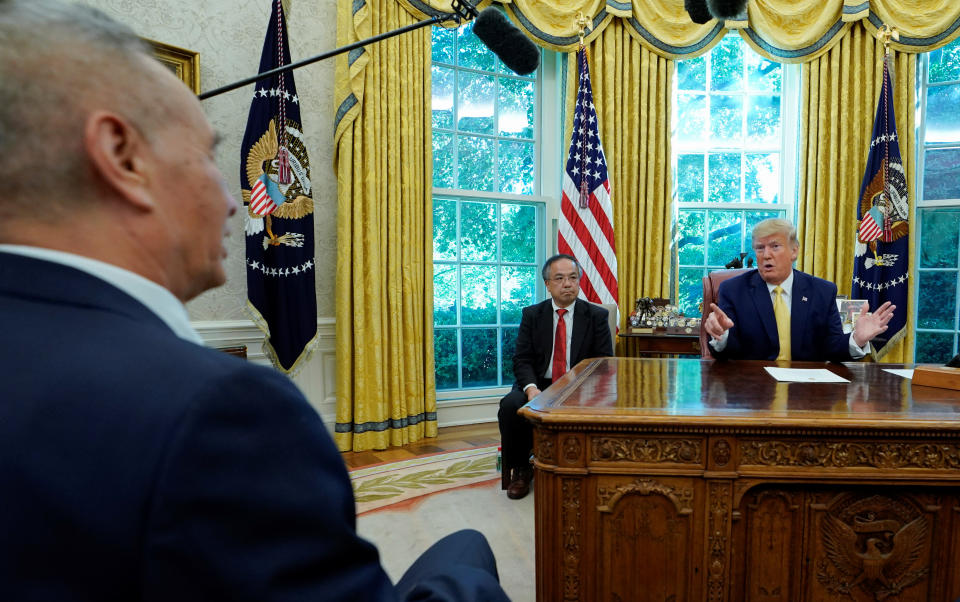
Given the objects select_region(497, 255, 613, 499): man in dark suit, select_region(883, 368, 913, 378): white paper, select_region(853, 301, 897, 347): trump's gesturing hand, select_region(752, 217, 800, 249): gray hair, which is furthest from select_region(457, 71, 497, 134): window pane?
A: select_region(883, 368, 913, 378): white paper

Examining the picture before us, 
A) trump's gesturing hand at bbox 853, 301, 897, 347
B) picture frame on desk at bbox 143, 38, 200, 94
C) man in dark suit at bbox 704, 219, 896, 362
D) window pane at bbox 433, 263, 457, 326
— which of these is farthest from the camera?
window pane at bbox 433, 263, 457, 326

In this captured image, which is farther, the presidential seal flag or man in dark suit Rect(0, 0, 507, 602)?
the presidential seal flag

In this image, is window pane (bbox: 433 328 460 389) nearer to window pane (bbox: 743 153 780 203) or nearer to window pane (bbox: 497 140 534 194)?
window pane (bbox: 497 140 534 194)

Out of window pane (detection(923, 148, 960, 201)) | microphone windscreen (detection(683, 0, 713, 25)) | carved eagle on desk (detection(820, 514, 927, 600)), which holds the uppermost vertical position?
microphone windscreen (detection(683, 0, 713, 25))

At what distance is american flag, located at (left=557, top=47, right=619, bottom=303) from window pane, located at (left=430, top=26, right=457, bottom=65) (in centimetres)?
108

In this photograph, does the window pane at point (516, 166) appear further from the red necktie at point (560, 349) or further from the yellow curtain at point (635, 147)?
the red necktie at point (560, 349)

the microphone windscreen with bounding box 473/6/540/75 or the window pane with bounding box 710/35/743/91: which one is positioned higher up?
the window pane with bounding box 710/35/743/91

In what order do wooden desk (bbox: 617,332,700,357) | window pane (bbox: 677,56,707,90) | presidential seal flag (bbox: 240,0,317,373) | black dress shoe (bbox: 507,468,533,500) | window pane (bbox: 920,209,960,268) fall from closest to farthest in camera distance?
1. black dress shoe (bbox: 507,468,533,500)
2. presidential seal flag (bbox: 240,0,317,373)
3. wooden desk (bbox: 617,332,700,357)
4. window pane (bbox: 920,209,960,268)
5. window pane (bbox: 677,56,707,90)

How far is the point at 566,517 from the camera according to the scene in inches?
62.4

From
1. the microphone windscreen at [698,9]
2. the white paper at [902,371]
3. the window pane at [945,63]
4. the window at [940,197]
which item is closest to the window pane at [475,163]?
the microphone windscreen at [698,9]

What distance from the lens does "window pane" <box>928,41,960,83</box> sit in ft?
15.4

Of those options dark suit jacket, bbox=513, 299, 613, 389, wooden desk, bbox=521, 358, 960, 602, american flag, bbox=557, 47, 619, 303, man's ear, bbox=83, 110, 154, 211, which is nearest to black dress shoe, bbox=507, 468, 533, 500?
dark suit jacket, bbox=513, 299, 613, 389

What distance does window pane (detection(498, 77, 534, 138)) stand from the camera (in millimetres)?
4746

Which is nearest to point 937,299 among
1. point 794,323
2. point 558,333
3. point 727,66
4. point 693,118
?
point 693,118
